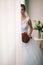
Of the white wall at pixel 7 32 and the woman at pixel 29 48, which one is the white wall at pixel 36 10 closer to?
the woman at pixel 29 48

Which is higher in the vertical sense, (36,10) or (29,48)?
(36,10)

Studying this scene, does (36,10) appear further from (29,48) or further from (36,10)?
(29,48)

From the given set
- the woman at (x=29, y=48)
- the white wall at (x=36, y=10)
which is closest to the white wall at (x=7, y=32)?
the woman at (x=29, y=48)

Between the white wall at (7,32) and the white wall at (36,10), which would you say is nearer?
the white wall at (36,10)

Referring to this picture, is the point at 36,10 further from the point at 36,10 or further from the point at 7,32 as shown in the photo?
the point at 7,32

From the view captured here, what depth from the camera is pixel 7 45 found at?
181 cm

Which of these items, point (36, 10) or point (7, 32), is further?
point (7, 32)

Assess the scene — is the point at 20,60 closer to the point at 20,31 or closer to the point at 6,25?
the point at 20,31

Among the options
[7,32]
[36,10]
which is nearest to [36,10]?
[36,10]

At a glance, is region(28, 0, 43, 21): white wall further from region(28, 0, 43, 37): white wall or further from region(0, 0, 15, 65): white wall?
region(0, 0, 15, 65): white wall

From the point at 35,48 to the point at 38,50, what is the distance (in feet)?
0.16

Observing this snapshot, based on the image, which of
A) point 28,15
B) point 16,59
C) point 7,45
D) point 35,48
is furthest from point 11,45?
point 28,15

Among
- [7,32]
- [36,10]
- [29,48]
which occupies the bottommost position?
[29,48]

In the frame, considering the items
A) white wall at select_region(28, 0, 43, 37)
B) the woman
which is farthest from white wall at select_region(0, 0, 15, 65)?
white wall at select_region(28, 0, 43, 37)
